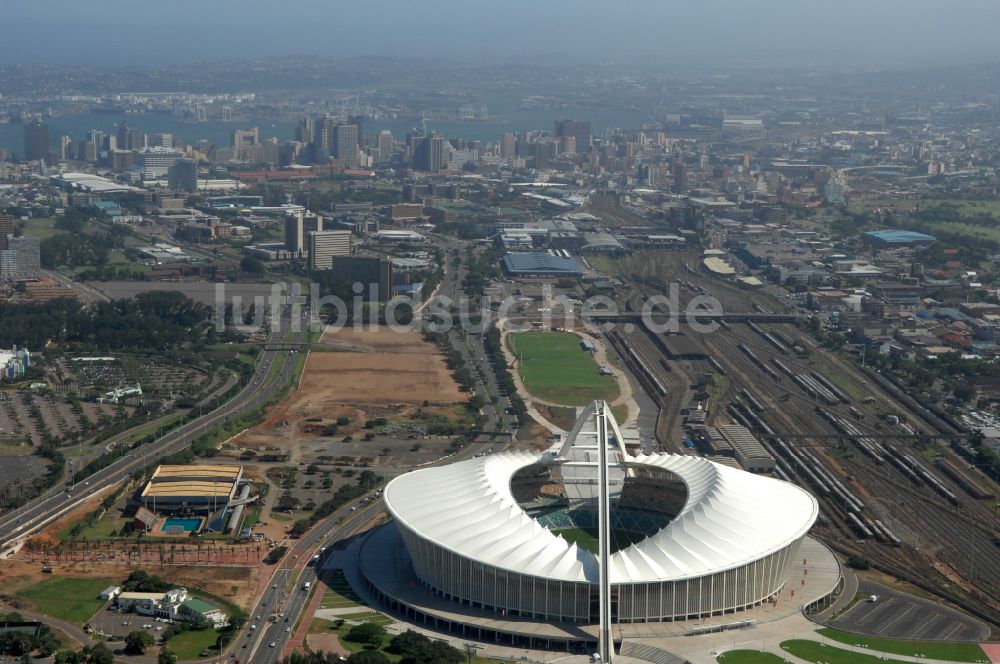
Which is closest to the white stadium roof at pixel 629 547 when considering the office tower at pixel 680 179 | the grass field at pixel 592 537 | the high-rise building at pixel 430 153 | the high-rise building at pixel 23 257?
the grass field at pixel 592 537

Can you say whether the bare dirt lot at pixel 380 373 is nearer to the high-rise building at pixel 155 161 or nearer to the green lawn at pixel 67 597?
the green lawn at pixel 67 597

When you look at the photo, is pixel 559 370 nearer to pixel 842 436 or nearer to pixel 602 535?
pixel 842 436

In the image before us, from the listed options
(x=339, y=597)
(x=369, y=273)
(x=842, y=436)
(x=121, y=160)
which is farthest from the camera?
(x=121, y=160)

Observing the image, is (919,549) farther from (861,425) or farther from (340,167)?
→ (340,167)

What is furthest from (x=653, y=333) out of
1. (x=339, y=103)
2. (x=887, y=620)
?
(x=339, y=103)

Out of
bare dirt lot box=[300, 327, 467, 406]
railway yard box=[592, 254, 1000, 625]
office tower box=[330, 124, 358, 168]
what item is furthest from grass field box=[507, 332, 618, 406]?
office tower box=[330, 124, 358, 168]

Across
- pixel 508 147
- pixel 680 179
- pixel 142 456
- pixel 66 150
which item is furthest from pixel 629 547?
pixel 66 150
